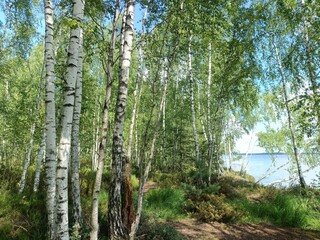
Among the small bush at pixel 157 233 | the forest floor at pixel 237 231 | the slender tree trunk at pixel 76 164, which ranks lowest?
the forest floor at pixel 237 231

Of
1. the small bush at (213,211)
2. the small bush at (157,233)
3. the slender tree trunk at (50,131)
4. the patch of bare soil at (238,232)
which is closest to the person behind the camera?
the slender tree trunk at (50,131)

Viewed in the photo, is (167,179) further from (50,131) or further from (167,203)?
(50,131)

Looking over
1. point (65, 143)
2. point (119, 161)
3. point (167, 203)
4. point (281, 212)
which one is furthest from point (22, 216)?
point (281, 212)

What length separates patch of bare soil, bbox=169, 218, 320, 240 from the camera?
6184 mm

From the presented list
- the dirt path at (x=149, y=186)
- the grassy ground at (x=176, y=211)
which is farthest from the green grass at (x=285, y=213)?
the dirt path at (x=149, y=186)

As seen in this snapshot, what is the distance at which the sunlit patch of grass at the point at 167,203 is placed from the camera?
7.86 metres

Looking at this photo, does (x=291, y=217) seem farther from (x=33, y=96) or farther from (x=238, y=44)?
(x=33, y=96)

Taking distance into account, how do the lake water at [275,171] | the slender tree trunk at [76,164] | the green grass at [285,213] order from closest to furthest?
the slender tree trunk at [76,164]
the green grass at [285,213]
the lake water at [275,171]

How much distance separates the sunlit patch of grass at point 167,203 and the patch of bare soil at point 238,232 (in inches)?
24.2

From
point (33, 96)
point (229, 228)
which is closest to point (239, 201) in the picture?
point (229, 228)

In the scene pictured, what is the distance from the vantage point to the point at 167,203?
27.6 feet

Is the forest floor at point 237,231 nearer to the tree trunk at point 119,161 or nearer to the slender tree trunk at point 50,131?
the tree trunk at point 119,161

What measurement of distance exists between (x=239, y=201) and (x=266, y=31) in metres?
8.19

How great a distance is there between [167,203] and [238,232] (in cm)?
256
